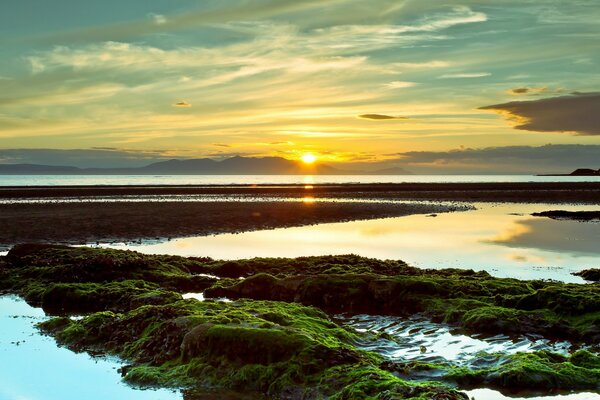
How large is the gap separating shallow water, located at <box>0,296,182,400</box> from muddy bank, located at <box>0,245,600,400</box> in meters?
0.37

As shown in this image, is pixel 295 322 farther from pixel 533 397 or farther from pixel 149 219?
pixel 149 219

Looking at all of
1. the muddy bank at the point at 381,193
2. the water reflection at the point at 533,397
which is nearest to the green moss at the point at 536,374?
the water reflection at the point at 533,397

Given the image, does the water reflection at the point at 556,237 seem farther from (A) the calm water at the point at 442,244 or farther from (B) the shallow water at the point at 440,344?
(B) the shallow water at the point at 440,344

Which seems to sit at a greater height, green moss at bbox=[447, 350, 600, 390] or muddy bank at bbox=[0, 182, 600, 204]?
green moss at bbox=[447, 350, 600, 390]

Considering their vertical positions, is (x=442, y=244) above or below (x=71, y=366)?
below

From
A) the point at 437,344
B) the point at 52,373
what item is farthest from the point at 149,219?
the point at 437,344

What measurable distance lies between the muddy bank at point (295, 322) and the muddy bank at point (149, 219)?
54.5 feet

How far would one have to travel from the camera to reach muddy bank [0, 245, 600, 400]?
32.6 ft

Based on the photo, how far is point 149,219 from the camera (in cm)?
4834

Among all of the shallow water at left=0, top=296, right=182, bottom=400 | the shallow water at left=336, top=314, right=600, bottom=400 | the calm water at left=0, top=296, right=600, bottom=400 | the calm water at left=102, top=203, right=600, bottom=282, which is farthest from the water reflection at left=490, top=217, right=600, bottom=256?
the shallow water at left=0, top=296, right=182, bottom=400

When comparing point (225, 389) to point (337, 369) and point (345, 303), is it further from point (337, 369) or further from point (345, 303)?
point (345, 303)

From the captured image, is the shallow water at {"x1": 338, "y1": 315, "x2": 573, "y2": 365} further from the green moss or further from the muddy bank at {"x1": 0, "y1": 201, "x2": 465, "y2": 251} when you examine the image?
the muddy bank at {"x1": 0, "y1": 201, "x2": 465, "y2": 251}

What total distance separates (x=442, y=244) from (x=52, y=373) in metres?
25.3

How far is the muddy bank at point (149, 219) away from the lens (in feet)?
126
